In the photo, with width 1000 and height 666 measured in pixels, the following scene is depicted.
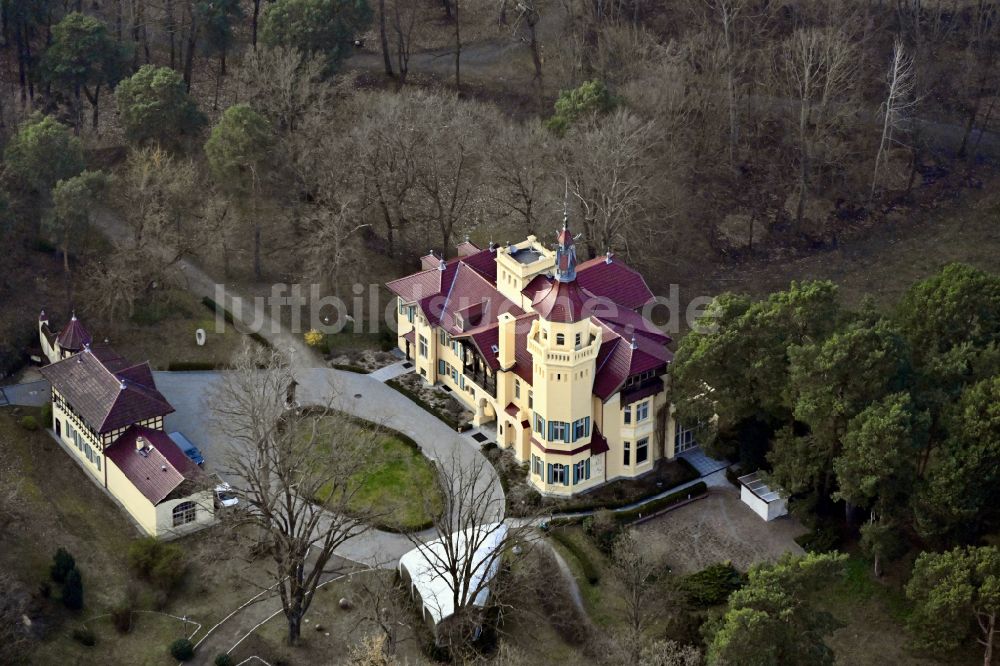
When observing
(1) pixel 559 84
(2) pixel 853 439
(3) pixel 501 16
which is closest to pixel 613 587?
(2) pixel 853 439

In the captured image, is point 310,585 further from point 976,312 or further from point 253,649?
point 976,312

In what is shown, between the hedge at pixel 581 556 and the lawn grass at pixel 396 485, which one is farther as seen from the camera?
the lawn grass at pixel 396 485

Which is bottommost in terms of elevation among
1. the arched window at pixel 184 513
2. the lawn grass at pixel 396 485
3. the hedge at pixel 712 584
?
the hedge at pixel 712 584

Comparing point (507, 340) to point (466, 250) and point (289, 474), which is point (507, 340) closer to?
point (466, 250)

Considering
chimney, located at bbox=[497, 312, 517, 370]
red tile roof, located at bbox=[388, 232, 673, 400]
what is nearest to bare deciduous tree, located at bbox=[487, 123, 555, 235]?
red tile roof, located at bbox=[388, 232, 673, 400]

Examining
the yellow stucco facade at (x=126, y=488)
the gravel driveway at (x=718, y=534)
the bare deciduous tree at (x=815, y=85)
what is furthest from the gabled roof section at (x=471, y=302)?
the bare deciduous tree at (x=815, y=85)

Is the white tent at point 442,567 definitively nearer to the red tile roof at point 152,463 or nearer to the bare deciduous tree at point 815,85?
the red tile roof at point 152,463
